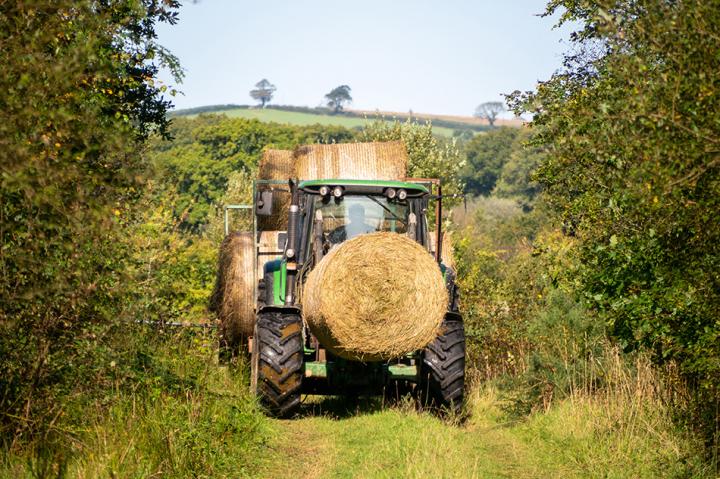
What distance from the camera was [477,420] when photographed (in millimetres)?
11641

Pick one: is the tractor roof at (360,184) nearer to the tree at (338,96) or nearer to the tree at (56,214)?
the tree at (56,214)

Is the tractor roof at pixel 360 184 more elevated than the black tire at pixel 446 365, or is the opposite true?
the tractor roof at pixel 360 184

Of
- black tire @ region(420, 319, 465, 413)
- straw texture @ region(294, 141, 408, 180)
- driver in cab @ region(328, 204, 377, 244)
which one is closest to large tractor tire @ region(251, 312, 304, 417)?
driver in cab @ region(328, 204, 377, 244)

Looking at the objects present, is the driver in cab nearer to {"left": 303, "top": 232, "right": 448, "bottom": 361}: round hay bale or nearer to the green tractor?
the green tractor

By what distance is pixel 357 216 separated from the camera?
10930 mm

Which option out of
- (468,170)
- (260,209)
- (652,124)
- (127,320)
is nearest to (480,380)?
(260,209)

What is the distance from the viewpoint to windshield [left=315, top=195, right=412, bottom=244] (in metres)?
10.9

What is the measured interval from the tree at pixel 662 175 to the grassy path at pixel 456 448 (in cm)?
93

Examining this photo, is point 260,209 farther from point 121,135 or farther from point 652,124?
point 652,124

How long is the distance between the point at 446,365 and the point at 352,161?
22.0ft

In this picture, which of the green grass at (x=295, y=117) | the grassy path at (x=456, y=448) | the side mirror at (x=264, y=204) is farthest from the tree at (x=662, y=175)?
the green grass at (x=295, y=117)

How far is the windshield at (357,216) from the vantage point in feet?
35.9

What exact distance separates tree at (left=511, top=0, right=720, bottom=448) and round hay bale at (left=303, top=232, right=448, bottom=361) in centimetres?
170

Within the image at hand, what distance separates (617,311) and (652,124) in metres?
2.59
